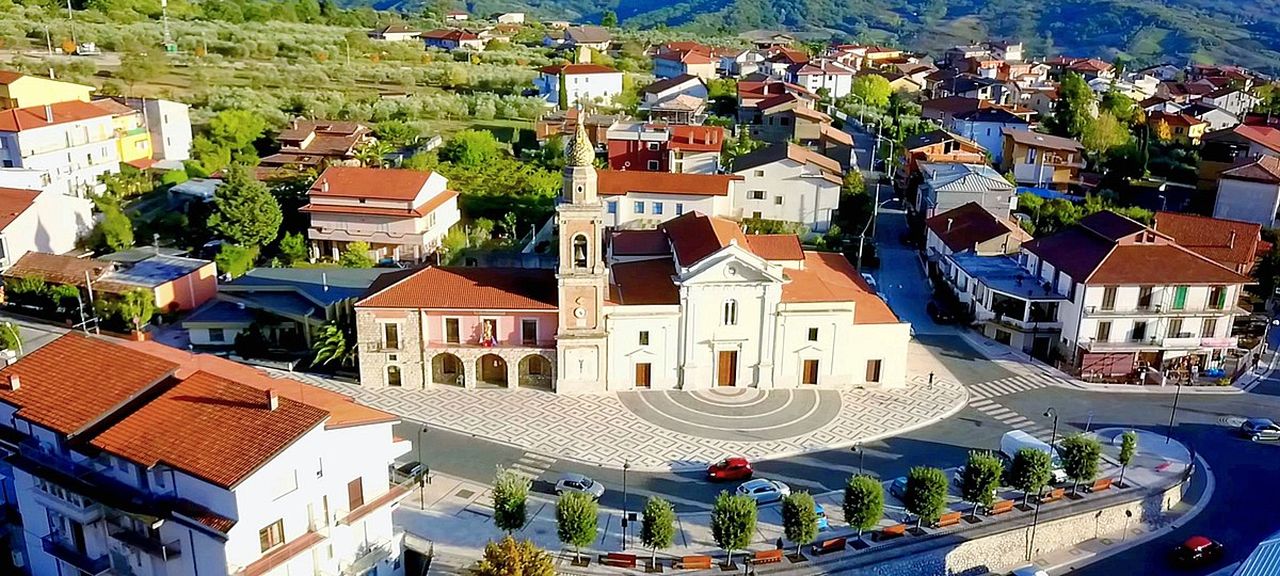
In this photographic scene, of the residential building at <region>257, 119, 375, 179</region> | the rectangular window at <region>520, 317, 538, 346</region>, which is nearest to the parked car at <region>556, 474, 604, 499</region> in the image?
the rectangular window at <region>520, 317, 538, 346</region>

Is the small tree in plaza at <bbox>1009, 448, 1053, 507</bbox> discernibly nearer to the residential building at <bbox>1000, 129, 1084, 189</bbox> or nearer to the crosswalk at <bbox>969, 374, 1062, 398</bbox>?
the crosswalk at <bbox>969, 374, 1062, 398</bbox>

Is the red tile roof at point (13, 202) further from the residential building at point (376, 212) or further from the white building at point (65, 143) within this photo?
the residential building at point (376, 212)

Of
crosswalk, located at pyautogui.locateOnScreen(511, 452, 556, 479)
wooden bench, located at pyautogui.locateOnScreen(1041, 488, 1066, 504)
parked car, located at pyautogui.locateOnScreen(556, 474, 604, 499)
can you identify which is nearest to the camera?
wooden bench, located at pyautogui.locateOnScreen(1041, 488, 1066, 504)

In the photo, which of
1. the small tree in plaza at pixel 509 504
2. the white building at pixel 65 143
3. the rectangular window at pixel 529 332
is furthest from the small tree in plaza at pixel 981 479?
the white building at pixel 65 143

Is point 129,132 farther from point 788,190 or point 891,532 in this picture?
point 891,532

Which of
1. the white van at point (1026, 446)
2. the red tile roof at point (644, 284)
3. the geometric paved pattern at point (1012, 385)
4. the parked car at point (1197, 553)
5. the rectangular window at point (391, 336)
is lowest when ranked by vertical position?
the parked car at point (1197, 553)

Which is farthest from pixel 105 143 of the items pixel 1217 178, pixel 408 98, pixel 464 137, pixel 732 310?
pixel 1217 178
